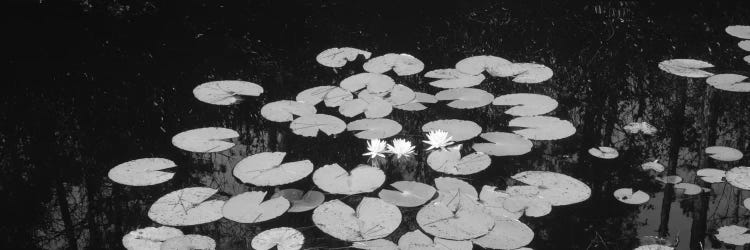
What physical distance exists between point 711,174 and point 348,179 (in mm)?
1280

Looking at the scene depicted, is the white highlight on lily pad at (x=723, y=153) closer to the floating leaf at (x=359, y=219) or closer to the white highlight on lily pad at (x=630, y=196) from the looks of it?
the white highlight on lily pad at (x=630, y=196)

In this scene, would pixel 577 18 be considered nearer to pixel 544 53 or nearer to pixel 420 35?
pixel 544 53

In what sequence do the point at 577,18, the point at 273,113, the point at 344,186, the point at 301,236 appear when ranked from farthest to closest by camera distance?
the point at 577,18, the point at 273,113, the point at 344,186, the point at 301,236

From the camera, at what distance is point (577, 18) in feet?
13.2

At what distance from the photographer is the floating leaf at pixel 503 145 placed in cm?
245

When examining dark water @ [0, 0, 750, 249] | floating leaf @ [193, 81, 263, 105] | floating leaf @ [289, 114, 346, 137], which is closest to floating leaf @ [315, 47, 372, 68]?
dark water @ [0, 0, 750, 249]

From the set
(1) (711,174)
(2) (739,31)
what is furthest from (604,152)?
(2) (739,31)

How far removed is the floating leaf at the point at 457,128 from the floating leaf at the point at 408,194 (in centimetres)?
41

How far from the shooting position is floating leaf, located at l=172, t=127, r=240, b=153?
249 centimetres

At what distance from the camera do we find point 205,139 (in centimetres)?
254

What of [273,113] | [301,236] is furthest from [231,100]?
[301,236]

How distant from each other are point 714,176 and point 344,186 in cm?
130

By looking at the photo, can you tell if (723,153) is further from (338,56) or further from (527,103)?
(338,56)

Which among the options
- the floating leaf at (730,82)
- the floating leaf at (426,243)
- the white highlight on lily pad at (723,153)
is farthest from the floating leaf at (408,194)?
the floating leaf at (730,82)
